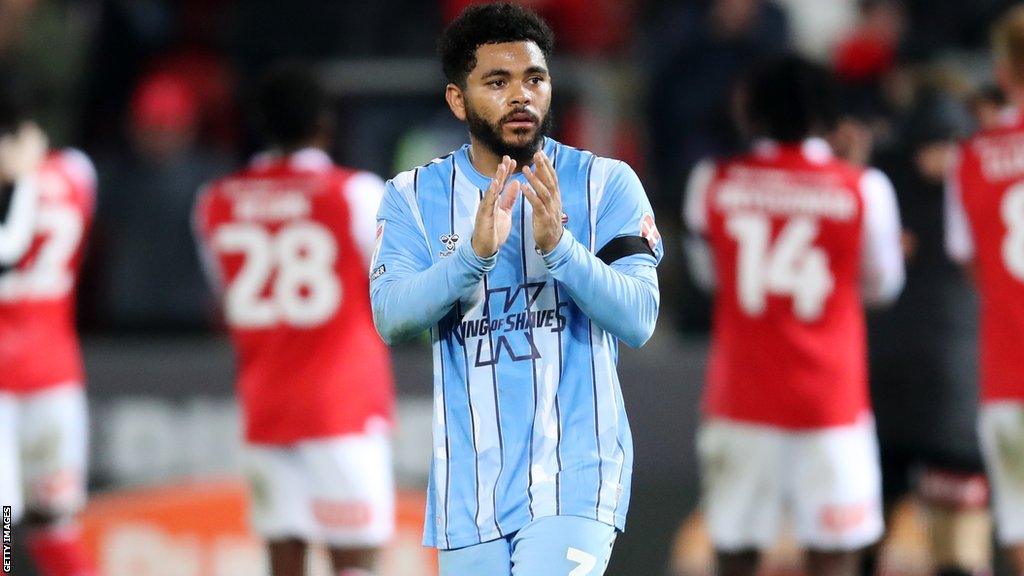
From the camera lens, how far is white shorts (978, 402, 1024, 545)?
238 inches

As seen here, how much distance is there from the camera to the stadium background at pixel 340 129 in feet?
27.0

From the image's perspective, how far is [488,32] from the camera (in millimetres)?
3830

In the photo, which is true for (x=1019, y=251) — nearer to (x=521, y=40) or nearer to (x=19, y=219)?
(x=521, y=40)

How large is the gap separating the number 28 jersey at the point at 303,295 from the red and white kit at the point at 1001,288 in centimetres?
227

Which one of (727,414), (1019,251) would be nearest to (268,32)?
(727,414)

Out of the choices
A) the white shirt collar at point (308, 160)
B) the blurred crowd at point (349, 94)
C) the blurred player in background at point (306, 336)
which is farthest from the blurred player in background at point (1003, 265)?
the white shirt collar at point (308, 160)

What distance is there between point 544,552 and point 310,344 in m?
2.86

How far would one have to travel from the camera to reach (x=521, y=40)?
382cm

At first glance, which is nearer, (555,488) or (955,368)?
(555,488)

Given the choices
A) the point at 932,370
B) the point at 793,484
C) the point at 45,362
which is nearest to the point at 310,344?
the point at 45,362

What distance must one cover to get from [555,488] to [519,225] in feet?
2.03

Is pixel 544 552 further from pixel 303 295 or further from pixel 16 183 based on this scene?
pixel 16 183

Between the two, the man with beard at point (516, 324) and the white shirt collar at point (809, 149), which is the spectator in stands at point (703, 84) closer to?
the white shirt collar at point (809, 149)

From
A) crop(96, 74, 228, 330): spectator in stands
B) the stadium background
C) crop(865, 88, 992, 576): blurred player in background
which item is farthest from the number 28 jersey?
crop(96, 74, 228, 330): spectator in stands
